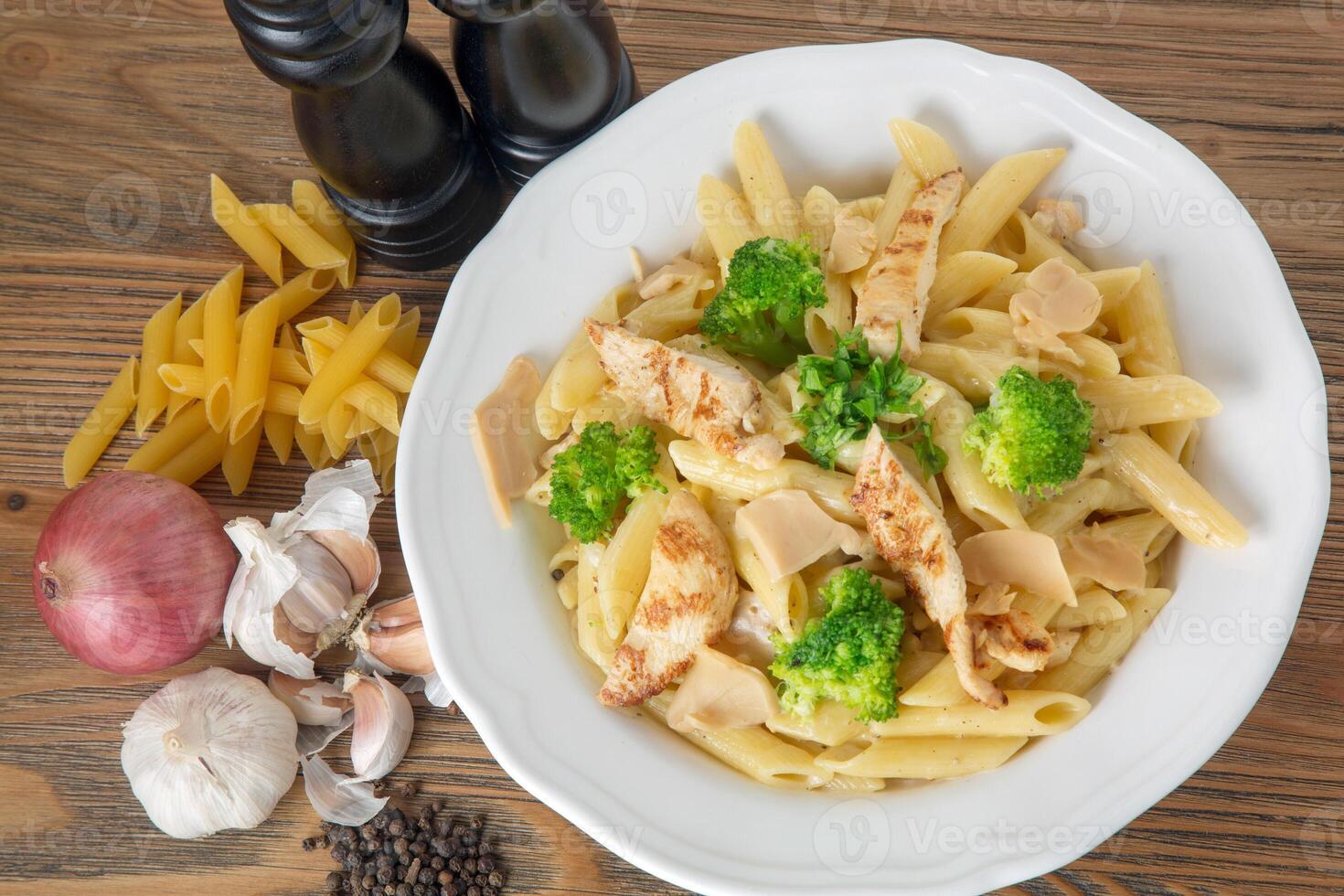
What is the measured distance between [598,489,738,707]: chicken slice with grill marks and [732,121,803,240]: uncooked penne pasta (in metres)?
0.64

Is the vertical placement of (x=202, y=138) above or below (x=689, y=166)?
below

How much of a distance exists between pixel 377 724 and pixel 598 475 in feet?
3.02

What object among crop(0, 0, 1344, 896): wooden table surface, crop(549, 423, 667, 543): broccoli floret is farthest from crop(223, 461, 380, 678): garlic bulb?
crop(549, 423, 667, 543): broccoli floret

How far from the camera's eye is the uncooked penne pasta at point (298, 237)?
2.80 metres

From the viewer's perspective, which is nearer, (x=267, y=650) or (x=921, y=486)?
(x=921, y=486)

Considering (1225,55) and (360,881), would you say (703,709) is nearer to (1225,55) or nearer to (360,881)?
(360,881)

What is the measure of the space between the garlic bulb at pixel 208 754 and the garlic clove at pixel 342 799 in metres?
0.06

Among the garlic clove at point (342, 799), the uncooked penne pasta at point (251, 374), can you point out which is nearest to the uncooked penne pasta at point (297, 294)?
the uncooked penne pasta at point (251, 374)

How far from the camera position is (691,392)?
2102 mm

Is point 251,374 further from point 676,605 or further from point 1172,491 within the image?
point 1172,491

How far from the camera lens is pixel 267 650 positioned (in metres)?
2.60

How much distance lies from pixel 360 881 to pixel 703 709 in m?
1.10

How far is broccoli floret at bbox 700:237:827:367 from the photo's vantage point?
2.11 m

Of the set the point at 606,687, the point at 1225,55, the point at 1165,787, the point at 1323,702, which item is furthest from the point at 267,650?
the point at 1225,55
